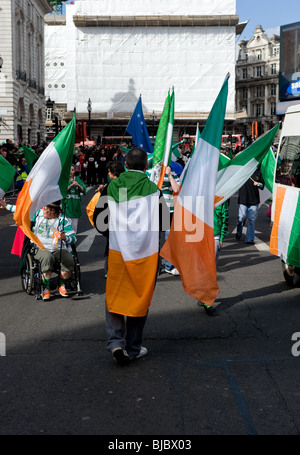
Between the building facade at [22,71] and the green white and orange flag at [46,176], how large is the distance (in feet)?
119

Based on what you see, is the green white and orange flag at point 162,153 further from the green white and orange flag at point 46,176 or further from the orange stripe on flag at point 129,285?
the orange stripe on flag at point 129,285

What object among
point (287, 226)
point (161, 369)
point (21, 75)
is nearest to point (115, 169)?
point (287, 226)

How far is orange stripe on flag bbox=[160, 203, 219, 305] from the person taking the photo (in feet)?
18.8

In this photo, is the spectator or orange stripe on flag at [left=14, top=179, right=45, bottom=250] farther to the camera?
the spectator

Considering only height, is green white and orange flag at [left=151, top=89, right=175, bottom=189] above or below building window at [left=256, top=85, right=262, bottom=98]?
below

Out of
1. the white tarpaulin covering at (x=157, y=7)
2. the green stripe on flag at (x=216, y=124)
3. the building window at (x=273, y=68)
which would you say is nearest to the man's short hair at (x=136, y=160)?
the green stripe on flag at (x=216, y=124)

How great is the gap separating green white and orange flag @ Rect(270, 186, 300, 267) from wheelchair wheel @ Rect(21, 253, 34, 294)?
121 inches

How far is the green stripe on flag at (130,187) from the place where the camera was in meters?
4.97

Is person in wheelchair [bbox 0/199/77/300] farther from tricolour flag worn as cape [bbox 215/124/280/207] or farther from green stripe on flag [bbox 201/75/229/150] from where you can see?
green stripe on flag [bbox 201/75/229/150]

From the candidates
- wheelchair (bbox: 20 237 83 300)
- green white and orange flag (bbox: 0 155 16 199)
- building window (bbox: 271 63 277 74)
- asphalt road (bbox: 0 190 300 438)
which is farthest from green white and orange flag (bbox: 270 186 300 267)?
building window (bbox: 271 63 277 74)

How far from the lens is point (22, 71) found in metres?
47.5

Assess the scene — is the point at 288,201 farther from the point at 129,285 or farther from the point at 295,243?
the point at 129,285

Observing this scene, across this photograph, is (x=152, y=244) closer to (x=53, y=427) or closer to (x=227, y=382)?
(x=227, y=382)

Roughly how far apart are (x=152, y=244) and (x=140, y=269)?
238 millimetres
